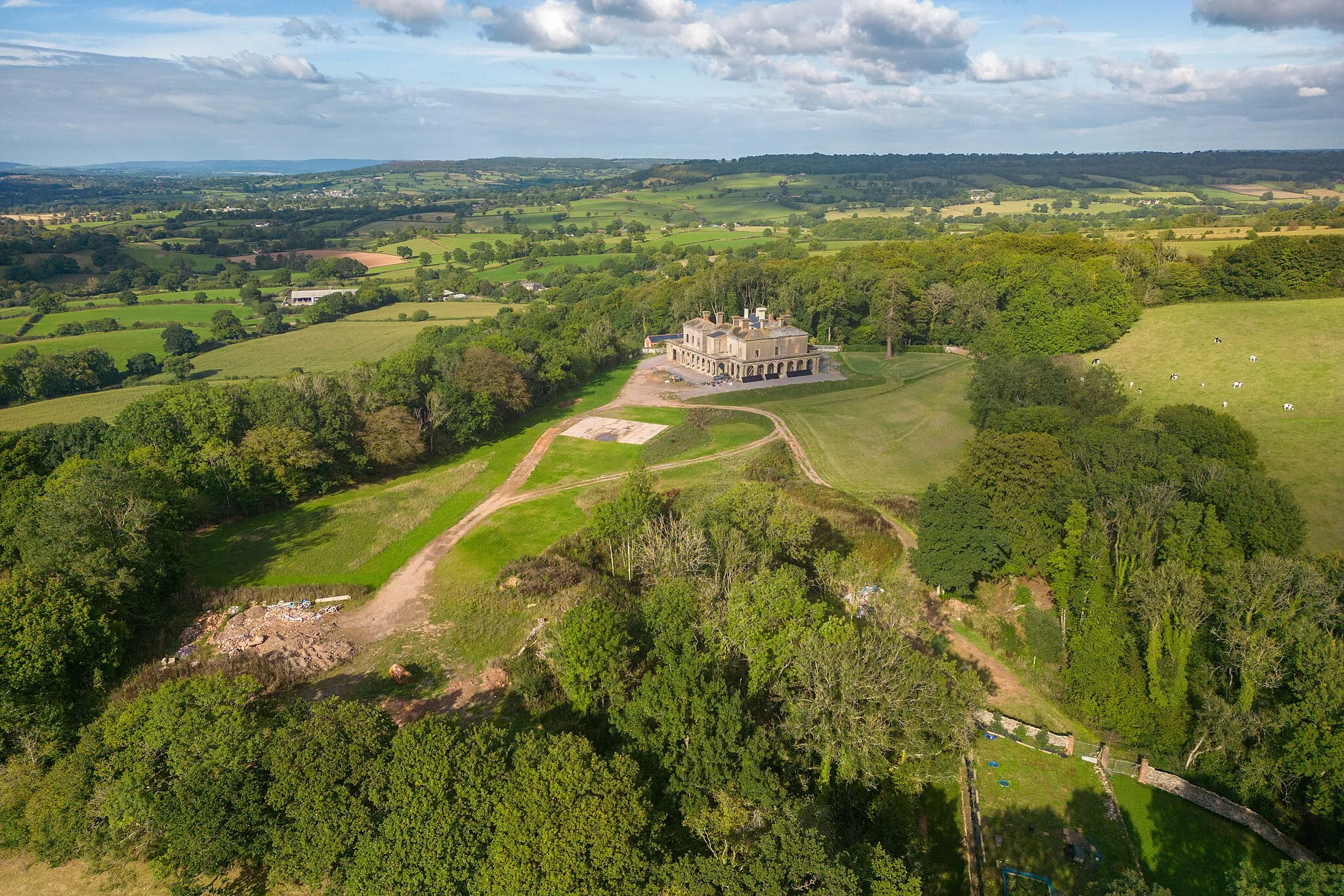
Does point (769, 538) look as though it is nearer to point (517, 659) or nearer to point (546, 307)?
point (517, 659)

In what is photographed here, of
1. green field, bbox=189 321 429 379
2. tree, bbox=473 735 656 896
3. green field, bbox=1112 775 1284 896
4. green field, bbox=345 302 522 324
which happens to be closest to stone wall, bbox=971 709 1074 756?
green field, bbox=1112 775 1284 896

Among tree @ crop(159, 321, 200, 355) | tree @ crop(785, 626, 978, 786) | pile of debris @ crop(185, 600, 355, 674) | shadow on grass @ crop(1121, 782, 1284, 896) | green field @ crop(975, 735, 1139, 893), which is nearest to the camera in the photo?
shadow on grass @ crop(1121, 782, 1284, 896)

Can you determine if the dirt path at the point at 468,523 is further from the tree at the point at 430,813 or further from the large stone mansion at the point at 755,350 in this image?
the tree at the point at 430,813

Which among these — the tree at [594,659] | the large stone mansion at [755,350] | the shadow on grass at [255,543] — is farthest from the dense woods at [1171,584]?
the shadow on grass at [255,543]

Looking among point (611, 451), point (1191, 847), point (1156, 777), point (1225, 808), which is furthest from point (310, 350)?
point (1225, 808)

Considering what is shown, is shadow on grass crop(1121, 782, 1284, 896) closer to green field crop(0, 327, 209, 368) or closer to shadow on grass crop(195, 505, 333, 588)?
shadow on grass crop(195, 505, 333, 588)

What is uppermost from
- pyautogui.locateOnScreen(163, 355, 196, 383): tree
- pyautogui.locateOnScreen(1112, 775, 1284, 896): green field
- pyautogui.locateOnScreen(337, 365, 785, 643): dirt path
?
pyautogui.locateOnScreen(163, 355, 196, 383): tree
